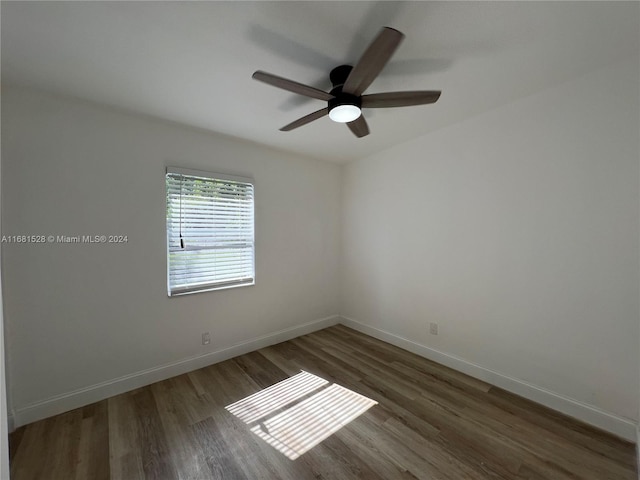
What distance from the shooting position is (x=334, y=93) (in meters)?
1.68

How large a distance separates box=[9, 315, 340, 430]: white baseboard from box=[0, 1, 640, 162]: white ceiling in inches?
91.6

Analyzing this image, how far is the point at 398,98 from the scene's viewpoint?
1.68 meters

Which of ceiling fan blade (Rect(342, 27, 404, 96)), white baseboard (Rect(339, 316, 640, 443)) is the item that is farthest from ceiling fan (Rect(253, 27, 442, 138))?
white baseboard (Rect(339, 316, 640, 443))

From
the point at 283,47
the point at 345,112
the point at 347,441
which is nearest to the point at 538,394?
the point at 347,441

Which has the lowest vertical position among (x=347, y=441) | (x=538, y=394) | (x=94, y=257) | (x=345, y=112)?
(x=347, y=441)

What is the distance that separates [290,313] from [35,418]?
2305 millimetres

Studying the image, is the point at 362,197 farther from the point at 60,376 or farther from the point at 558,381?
the point at 60,376

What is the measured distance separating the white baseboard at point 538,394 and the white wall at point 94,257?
1.99m

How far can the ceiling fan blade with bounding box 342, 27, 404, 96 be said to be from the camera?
1.18 m

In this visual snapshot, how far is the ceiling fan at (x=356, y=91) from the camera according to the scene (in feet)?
4.36

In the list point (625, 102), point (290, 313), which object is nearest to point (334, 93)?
point (625, 102)

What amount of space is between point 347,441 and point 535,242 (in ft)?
6.88

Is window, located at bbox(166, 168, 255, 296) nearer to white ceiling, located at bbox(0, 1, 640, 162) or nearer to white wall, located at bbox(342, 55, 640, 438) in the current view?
white ceiling, located at bbox(0, 1, 640, 162)

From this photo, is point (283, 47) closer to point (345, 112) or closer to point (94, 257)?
point (345, 112)
